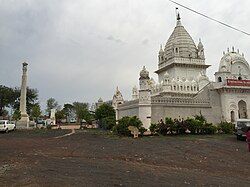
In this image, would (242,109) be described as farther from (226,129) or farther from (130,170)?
(130,170)

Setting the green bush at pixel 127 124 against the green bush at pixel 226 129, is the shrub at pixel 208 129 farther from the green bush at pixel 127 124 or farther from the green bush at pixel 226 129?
the green bush at pixel 127 124

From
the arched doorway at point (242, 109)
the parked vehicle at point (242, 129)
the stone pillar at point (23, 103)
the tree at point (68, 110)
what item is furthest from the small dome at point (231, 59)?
the tree at point (68, 110)

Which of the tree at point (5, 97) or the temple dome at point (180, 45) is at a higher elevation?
the temple dome at point (180, 45)

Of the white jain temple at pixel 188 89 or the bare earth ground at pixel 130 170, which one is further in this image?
the white jain temple at pixel 188 89

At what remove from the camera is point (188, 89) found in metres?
41.9

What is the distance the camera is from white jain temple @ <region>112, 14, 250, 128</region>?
3181 centimetres

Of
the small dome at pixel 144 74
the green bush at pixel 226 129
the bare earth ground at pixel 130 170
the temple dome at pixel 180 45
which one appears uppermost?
the temple dome at pixel 180 45

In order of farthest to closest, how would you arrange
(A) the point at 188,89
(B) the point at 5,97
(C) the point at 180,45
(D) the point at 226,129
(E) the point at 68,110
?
1. (E) the point at 68,110
2. (B) the point at 5,97
3. (C) the point at 180,45
4. (A) the point at 188,89
5. (D) the point at 226,129

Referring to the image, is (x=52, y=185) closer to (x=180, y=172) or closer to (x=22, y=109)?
(x=180, y=172)

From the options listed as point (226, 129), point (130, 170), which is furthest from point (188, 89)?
point (130, 170)

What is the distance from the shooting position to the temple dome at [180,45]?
156ft

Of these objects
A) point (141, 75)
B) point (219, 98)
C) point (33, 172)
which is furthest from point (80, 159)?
point (219, 98)

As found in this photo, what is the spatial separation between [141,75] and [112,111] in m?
16.8

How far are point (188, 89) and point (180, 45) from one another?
960 centimetres
